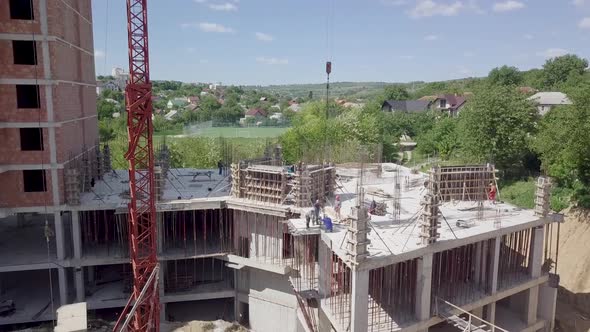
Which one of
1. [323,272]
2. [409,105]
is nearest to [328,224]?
[323,272]

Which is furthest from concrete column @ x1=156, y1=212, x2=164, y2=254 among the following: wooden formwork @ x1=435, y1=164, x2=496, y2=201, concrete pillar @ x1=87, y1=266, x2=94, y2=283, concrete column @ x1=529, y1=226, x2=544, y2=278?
concrete column @ x1=529, y1=226, x2=544, y2=278

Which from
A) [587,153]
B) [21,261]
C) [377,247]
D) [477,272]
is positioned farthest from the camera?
[587,153]

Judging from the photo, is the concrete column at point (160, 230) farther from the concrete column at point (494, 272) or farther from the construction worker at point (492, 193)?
the construction worker at point (492, 193)

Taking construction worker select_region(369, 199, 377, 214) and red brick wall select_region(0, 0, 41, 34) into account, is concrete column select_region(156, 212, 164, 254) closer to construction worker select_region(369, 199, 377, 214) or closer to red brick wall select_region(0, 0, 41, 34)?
red brick wall select_region(0, 0, 41, 34)

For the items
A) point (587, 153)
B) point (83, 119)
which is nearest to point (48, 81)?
point (83, 119)

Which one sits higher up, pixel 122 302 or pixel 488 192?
pixel 488 192

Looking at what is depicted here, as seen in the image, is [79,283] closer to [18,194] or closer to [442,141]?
[18,194]

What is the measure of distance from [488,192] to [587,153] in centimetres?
1339

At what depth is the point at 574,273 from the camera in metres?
34.3

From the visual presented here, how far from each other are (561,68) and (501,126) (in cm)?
6247

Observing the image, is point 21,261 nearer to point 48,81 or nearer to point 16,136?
point 16,136

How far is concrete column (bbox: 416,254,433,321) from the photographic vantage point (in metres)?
19.3

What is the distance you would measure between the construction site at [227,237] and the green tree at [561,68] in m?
80.7

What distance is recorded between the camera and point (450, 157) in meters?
60.1
